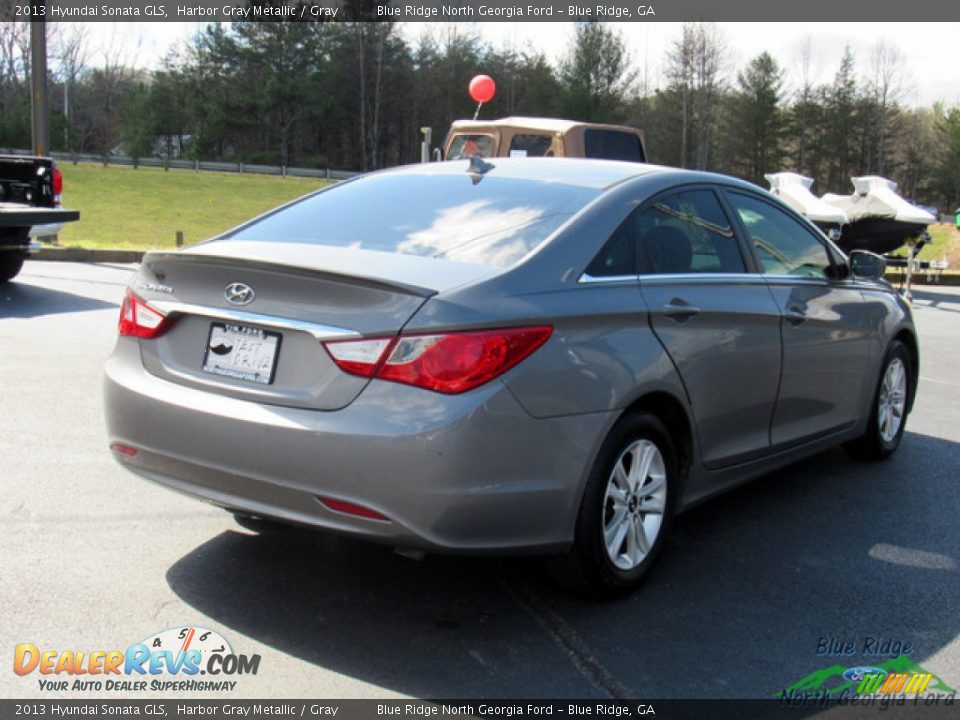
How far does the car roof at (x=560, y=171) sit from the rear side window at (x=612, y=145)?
339 inches

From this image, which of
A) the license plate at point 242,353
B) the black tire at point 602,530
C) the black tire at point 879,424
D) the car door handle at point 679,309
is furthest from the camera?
the black tire at point 879,424

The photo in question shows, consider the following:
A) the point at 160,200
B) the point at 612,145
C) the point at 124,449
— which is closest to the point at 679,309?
the point at 124,449

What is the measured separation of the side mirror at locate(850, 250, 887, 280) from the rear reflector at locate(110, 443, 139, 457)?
395cm

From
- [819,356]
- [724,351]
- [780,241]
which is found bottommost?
[819,356]

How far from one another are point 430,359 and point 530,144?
1078 centimetres

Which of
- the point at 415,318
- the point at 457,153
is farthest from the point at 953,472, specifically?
the point at 457,153

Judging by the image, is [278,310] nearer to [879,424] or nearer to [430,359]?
[430,359]

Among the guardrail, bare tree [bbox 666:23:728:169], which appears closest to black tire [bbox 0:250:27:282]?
the guardrail

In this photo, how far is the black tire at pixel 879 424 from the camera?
5902mm

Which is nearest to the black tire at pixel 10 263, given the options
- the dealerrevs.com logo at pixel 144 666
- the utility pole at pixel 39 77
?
the utility pole at pixel 39 77

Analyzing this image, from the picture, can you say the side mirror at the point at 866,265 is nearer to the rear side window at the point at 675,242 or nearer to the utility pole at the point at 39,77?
the rear side window at the point at 675,242

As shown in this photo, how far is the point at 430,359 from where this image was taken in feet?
10.5

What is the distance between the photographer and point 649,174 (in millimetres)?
4438

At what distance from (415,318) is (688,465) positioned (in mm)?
1533
